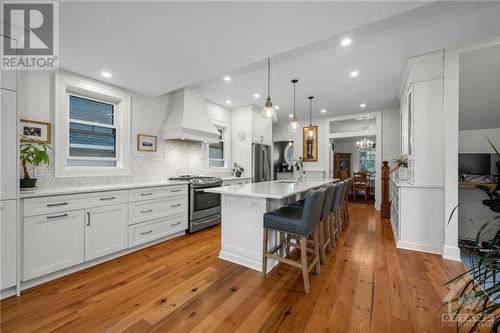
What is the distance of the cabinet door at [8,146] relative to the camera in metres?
1.93

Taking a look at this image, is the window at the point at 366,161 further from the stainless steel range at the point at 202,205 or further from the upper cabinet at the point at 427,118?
the stainless steel range at the point at 202,205

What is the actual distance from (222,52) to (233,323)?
261 cm

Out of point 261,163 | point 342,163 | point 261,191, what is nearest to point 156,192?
point 261,191

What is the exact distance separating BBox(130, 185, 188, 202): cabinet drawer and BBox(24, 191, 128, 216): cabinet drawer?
134 millimetres

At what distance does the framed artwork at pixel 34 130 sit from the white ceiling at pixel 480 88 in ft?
17.7

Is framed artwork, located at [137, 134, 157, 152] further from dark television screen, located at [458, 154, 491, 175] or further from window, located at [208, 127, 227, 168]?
dark television screen, located at [458, 154, 491, 175]

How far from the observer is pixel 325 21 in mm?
1869

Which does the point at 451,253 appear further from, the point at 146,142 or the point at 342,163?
the point at 342,163

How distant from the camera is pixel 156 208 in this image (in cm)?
328

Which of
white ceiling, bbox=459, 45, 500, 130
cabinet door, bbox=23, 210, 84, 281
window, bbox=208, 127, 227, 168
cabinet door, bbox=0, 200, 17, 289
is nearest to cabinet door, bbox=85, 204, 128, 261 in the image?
cabinet door, bbox=23, 210, 84, 281

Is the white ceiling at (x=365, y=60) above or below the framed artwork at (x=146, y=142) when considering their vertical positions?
above

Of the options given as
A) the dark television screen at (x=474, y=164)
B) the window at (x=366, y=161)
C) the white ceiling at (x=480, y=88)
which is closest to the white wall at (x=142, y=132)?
the white ceiling at (x=480, y=88)

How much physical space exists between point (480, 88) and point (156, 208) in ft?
16.8

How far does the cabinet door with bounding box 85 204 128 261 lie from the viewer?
255cm
